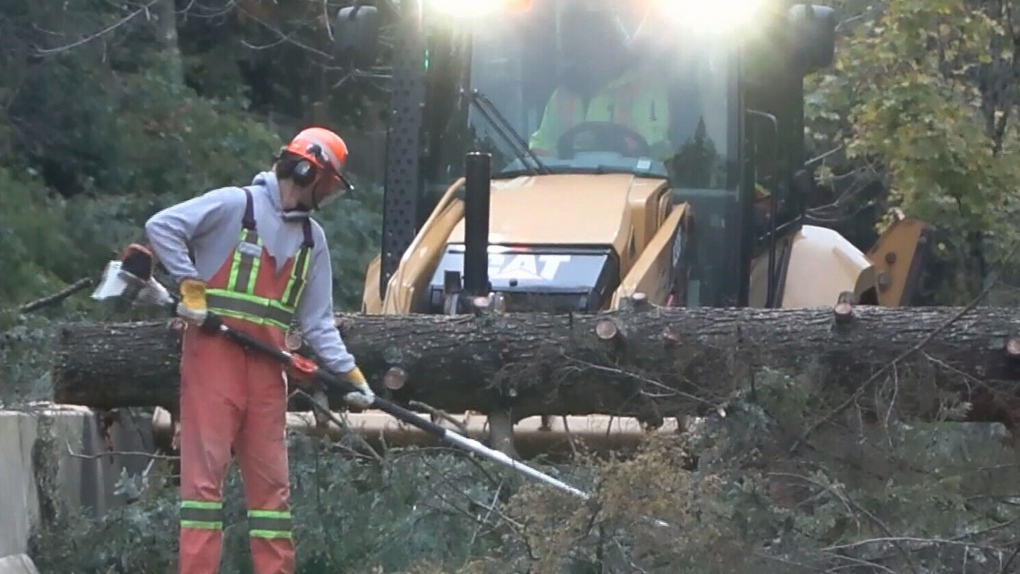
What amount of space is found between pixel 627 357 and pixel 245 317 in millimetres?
1683

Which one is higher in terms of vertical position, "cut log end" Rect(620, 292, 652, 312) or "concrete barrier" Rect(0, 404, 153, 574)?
"cut log end" Rect(620, 292, 652, 312)

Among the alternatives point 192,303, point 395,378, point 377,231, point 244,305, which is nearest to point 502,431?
point 395,378

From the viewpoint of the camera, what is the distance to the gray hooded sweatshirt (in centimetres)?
661

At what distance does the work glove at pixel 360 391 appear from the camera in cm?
703

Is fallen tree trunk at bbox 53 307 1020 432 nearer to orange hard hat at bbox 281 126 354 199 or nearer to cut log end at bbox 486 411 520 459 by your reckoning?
cut log end at bbox 486 411 520 459

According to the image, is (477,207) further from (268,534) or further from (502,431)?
(268,534)

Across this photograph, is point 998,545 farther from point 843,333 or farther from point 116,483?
point 116,483

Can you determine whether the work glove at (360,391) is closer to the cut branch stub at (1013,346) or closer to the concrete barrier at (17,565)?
the concrete barrier at (17,565)

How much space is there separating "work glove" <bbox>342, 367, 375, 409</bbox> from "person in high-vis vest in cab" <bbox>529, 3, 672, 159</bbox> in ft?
6.79

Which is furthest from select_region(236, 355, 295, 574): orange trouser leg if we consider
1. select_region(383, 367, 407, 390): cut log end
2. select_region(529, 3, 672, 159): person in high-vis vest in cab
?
select_region(529, 3, 672, 159): person in high-vis vest in cab

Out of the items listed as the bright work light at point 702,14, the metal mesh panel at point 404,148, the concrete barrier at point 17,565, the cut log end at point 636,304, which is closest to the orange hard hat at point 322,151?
the cut log end at point 636,304

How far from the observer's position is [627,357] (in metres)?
7.43

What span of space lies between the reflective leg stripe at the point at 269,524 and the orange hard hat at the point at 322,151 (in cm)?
127

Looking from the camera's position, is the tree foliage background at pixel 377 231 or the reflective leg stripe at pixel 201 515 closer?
the tree foliage background at pixel 377 231
